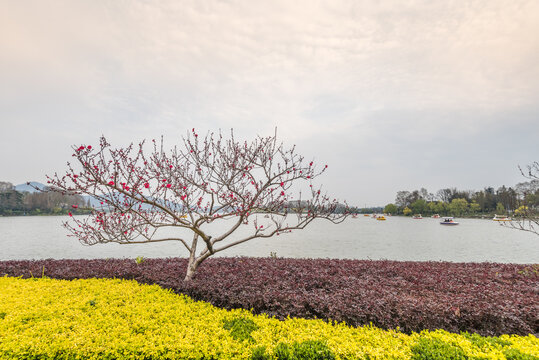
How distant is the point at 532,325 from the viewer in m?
3.87

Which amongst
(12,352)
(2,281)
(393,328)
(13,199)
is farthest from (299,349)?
(13,199)

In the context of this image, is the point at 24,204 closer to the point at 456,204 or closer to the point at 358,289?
Result: the point at 358,289

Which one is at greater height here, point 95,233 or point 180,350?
point 95,233

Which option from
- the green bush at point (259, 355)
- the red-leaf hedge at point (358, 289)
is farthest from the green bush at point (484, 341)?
the green bush at point (259, 355)

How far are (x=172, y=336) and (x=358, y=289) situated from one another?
10.5ft

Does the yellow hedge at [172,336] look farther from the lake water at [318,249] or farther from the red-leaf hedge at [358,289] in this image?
the lake water at [318,249]

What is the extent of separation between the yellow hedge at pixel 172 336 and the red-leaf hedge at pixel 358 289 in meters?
0.32

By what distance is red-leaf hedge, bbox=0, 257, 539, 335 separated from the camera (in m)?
3.72

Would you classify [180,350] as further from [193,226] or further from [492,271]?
[492,271]

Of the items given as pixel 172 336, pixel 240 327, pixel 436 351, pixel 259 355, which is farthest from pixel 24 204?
pixel 436 351

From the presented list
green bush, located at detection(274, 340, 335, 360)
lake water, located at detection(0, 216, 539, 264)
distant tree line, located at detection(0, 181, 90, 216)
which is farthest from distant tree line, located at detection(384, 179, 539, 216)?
distant tree line, located at detection(0, 181, 90, 216)

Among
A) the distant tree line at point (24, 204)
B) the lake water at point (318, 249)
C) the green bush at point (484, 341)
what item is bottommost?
the lake water at point (318, 249)

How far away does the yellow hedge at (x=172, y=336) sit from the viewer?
110 inches

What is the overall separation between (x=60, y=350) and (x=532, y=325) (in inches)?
245
